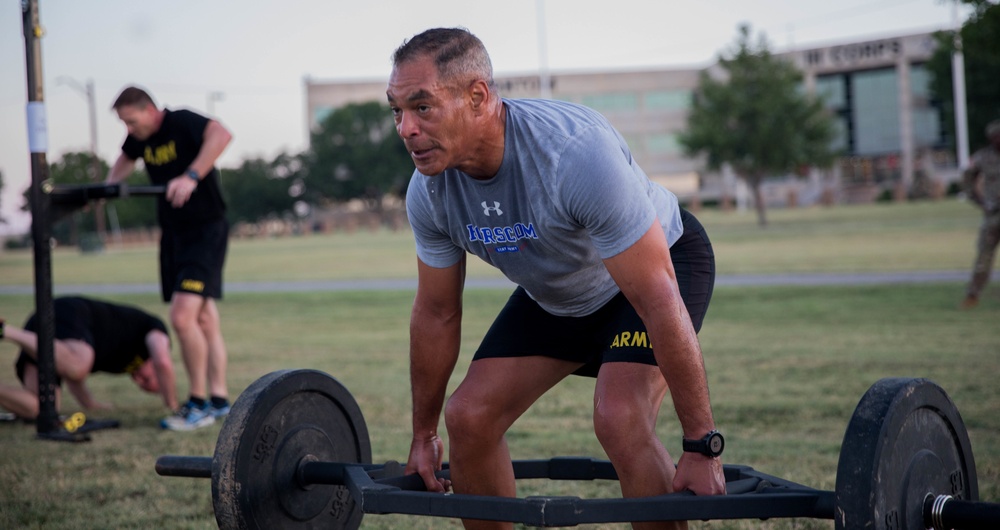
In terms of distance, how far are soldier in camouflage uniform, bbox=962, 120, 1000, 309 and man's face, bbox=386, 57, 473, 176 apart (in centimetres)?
918

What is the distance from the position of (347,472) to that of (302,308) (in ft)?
39.3

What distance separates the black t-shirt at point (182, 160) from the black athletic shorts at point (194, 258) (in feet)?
0.24

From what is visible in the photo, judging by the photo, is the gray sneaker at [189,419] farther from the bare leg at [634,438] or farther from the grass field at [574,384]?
the bare leg at [634,438]

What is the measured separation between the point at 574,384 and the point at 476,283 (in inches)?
377

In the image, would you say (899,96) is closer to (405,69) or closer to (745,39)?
(745,39)

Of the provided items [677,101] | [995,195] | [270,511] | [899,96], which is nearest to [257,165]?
[677,101]

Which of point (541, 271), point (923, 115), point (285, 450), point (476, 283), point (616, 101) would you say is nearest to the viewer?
point (541, 271)

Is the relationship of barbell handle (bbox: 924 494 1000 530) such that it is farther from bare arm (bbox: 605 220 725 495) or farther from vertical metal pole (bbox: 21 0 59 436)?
vertical metal pole (bbox: 21 0 59 436)

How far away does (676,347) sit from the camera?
271 centimetres

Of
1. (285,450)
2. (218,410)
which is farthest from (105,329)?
(285,450)

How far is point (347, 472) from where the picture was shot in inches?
129

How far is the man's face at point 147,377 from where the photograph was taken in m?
7.09

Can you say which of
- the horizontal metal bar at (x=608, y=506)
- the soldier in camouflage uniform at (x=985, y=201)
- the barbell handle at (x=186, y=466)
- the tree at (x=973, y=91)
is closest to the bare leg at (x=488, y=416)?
the horizontal metal bar at (x=608, y=506)

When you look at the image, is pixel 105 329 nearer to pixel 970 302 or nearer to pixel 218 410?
pixel 218 410
